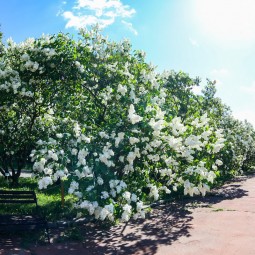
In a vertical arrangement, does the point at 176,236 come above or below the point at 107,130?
below

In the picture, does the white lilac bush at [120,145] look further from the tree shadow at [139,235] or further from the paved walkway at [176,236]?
the paved walkway at [176,236]

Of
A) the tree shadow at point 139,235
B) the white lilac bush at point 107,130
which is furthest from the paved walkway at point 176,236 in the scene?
the white lilac bush at point 107,130

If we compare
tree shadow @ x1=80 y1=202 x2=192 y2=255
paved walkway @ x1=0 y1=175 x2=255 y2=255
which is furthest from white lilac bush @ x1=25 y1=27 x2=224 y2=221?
paved walkway @ x1=0 y1=175 x2=255 y2=255

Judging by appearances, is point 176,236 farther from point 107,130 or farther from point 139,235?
point 107,130

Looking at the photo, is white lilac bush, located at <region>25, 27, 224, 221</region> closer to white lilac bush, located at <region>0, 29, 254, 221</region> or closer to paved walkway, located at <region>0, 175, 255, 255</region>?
white lilac bush, located at <region>0, 29, 254, 221</region>

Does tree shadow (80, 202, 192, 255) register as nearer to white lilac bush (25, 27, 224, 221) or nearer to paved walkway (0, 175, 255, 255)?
paved walkway (0, 175, 255, 255)

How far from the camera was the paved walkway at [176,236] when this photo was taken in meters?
7.20

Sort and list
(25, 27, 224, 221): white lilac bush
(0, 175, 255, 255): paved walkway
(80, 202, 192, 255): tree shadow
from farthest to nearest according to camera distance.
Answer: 1. (80, 202, 192, 255): tree shadow
2. (0, 175, 255, 255): paved walkway
3. (25, 27, 224, 221): white lilac bush

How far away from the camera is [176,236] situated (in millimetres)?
8406

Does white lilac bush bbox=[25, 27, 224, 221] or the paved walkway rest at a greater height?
white lilac bush bbox=[25, 27, 224, 221]

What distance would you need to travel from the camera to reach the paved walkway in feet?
23.6

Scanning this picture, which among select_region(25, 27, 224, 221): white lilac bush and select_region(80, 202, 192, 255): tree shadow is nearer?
select_region(25, 27, 224, 221): white lilac bush

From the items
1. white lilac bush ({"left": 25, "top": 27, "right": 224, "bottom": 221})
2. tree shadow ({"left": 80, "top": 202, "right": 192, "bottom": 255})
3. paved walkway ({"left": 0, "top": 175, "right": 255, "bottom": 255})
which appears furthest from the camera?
tree shadow ({"left": 80, "top": 202, "right": 192, "bottom": 255})

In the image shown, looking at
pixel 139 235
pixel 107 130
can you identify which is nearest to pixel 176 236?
pixel 139 235
